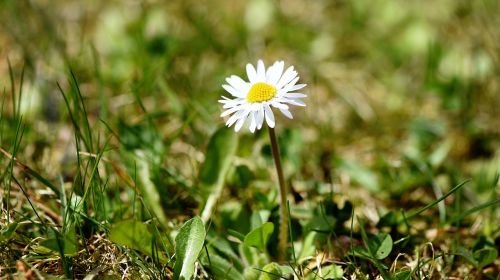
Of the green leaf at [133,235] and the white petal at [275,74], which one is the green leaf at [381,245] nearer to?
the white petal at [275,74]

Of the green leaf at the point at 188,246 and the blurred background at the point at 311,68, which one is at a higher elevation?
the blurred background at the point at 311,68

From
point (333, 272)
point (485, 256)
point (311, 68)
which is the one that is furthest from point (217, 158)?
point (311, 68)

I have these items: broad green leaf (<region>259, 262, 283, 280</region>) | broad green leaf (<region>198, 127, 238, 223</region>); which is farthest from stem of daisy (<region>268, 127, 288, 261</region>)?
broad green leaf (<region>198, 127, 238, 223</region>)

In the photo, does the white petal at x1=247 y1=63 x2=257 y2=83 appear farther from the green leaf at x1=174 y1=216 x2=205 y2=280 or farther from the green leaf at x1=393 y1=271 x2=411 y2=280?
the green leaf at x1=393 y1=271 x2=411 y2=280

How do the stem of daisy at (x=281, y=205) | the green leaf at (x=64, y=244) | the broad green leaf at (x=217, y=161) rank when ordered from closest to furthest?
the green leaf at (x=64, y=244), the stem of daisy at (x=281, y=205), the broad green leaf at (x=217, y=161)

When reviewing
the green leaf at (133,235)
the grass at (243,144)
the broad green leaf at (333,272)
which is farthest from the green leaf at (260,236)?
the green leaf at (133,235)

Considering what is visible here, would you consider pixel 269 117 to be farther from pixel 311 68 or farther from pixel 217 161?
pixel 311 68

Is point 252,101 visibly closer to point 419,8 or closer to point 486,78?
point 486,78
